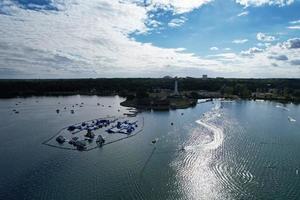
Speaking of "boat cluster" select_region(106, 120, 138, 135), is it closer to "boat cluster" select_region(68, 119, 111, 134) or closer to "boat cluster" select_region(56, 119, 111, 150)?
"boat cluster" select_region(68, 119, 111, 134)

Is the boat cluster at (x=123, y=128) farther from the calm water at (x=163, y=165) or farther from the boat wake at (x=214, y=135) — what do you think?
the boat wake at (x=214, y=135)

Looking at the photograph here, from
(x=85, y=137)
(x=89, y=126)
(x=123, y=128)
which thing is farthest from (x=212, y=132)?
(x=89, y=126)

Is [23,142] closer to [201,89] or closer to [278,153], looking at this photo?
[278,153]

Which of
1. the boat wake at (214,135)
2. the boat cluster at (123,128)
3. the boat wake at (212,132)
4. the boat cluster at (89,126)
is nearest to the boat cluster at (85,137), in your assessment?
the boat cluster at (89,126)

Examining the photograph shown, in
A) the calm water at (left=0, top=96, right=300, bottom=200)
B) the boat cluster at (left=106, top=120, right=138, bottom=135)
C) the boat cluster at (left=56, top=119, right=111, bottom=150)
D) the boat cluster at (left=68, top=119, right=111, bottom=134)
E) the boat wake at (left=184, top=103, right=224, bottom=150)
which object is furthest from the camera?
the boat cluster at (left=68, top=119, right=111, bottom=134)

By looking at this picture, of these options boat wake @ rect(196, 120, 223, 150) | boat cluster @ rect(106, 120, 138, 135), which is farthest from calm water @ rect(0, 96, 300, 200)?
boat cluster @ rect(106, 120, 138, 135)

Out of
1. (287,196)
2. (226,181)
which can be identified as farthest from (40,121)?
(287,196)

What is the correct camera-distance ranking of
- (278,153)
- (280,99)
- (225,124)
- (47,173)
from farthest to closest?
(280,99) → (225,124) → (278,153) → (47,173)

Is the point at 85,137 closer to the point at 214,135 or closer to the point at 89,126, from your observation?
the point at 89,126
